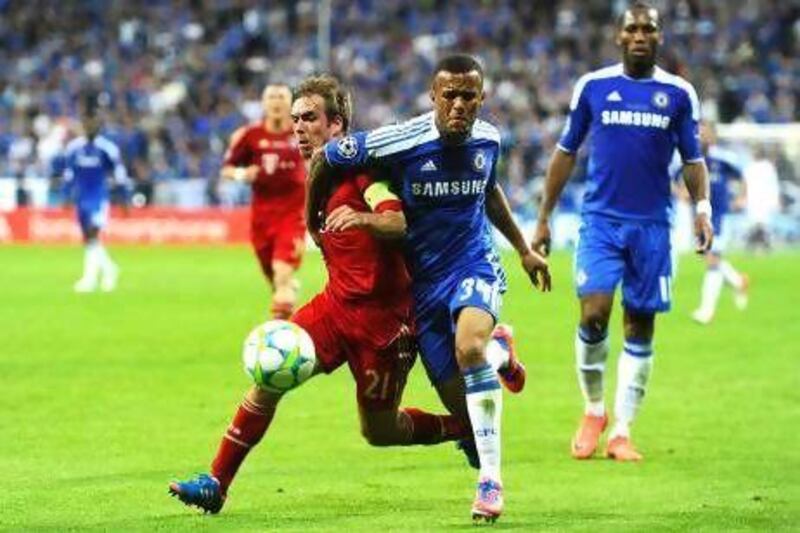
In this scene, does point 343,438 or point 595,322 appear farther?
point 343,438

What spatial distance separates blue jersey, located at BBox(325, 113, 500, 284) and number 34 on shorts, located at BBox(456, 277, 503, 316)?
0.35ft

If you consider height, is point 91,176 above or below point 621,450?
below

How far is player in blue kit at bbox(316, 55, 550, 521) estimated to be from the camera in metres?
9.33

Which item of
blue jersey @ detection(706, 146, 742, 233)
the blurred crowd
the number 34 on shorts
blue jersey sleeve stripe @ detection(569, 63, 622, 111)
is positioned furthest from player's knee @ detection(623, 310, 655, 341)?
the blurred crowd

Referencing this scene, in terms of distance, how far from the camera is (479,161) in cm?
960

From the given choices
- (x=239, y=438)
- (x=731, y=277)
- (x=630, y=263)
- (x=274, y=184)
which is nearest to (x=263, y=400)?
(x=239, y=438)

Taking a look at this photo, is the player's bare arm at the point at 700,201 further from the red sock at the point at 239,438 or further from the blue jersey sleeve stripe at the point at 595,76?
the red sock at the point at 239,438

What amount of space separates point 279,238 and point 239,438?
9.77 meters

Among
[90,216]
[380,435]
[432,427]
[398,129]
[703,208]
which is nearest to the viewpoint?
[398,129]

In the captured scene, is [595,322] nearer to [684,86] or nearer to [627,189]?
[627,189]

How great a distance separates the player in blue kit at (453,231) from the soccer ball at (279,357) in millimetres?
607

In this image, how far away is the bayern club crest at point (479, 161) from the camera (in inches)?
377

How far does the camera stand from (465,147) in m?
9.55

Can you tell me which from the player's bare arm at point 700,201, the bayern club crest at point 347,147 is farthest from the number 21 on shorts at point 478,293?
the player's bare arm at point 700,201
